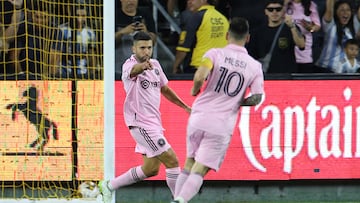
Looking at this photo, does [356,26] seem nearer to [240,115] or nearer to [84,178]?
[240,115]

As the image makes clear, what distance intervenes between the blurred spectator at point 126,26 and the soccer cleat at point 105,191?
2.16 meters

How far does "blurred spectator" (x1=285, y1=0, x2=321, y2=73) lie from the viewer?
42.1 feet

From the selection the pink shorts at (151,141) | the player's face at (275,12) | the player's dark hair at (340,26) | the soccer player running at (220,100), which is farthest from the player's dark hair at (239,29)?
the player's dark hair at (340,26)

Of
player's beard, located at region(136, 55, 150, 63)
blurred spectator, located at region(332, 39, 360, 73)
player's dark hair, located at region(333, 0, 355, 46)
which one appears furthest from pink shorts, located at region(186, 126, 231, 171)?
player's dark hair, located at region(333, 0, 355, 46)

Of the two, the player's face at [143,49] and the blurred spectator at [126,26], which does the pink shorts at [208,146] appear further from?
the blurred spectator at [126,26]

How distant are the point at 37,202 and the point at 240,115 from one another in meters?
2.72

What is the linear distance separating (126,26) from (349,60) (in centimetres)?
291

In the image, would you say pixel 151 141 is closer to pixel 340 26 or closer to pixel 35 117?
pixel 35 117

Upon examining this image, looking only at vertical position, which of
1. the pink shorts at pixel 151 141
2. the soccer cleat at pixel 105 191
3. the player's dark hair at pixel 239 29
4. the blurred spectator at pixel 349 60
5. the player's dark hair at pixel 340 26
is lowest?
the soccer cleat at pixel 105 191

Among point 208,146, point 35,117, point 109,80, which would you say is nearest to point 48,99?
point 35,117

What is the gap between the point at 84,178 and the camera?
39.1ft

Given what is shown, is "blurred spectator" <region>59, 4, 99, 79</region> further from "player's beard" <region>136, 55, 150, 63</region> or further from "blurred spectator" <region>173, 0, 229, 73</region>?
"player's beard" <region>136, 55, 150, 63</region>

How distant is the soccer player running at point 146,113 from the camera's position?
10.2 m

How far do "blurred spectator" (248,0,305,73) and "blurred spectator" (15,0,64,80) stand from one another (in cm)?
249
